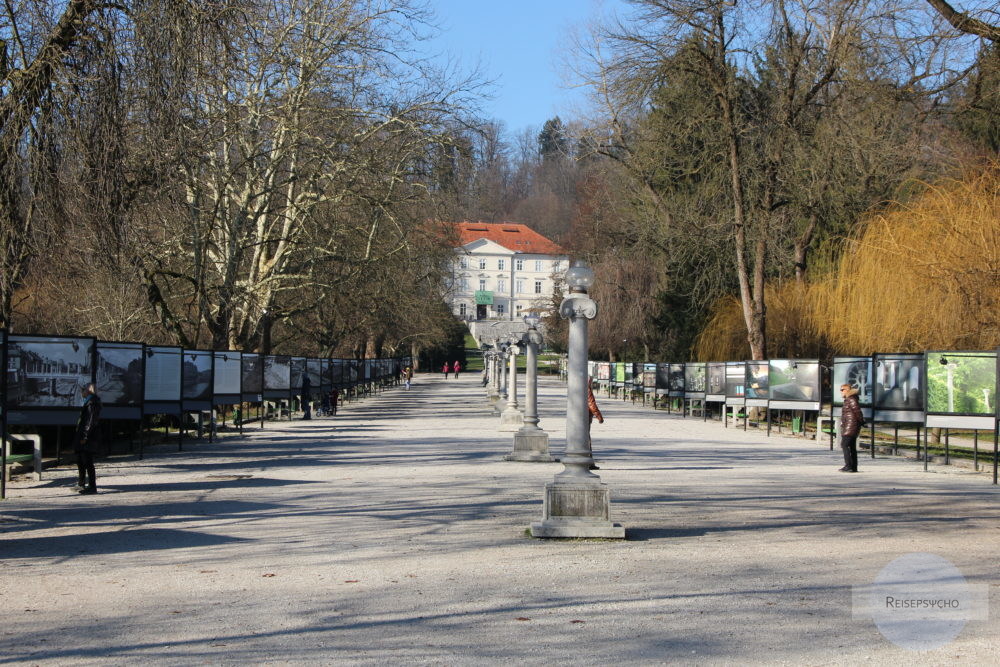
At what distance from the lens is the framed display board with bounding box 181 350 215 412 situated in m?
26.2

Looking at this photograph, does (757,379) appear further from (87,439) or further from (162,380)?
(87,439)

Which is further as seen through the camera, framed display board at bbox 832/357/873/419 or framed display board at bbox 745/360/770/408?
framed display board at bbox 745/360/770/408

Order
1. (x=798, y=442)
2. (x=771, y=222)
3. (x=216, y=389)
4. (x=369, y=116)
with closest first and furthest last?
(x=216, y=389), (x=798, y=442), (x=369, y=116), (x=771, y=222)

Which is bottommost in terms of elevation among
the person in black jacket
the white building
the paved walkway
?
the paved walkway

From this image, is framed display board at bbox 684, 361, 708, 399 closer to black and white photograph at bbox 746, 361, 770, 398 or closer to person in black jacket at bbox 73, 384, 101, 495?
black and white photograph at bbox 746, 361, 770, 398

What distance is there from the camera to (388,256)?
37250mm

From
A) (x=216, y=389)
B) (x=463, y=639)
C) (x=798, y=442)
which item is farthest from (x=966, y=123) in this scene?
(x=463, y=639)

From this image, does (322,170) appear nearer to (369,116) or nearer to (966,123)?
(369,116)

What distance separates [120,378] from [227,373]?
800cm

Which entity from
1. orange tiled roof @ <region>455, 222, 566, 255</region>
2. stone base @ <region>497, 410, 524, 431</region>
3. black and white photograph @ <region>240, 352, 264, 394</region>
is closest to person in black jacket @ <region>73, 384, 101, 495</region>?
black and white photograph @ <region>240, 352, 264, 394</region>

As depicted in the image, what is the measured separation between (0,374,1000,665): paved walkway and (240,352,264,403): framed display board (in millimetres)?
11193

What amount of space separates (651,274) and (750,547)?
190 feet

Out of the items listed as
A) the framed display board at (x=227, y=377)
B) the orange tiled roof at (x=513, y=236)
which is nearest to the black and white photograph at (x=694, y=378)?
the framed display board at (x=227, y=377)

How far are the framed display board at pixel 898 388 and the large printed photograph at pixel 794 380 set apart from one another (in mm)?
6352
